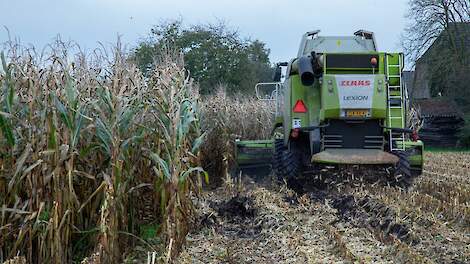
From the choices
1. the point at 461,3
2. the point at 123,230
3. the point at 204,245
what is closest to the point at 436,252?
the point at 204,245

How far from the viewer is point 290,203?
833 centimetres

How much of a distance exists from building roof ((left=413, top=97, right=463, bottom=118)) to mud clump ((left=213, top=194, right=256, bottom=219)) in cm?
2539

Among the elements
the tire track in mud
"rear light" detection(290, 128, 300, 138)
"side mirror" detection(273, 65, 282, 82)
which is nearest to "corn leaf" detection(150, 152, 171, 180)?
the tire track in mud

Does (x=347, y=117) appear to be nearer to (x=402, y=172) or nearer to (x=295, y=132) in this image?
(x=295, y=132)

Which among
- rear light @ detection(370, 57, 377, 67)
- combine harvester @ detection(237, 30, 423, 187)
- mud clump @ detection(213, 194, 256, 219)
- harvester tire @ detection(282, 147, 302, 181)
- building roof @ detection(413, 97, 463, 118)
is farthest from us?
building roof @ detection(413, 97, 463, 118)

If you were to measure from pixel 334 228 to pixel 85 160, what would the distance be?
259 cm

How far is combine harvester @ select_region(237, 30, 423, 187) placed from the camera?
28.2 feet

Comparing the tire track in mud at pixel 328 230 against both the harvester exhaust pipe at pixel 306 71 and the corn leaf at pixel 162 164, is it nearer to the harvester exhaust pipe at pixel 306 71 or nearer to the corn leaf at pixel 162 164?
the corn leaf at pixel 162 164

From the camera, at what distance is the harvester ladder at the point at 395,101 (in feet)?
29.2

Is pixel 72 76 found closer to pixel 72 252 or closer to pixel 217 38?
pixel 72 252

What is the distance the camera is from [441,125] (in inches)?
1291

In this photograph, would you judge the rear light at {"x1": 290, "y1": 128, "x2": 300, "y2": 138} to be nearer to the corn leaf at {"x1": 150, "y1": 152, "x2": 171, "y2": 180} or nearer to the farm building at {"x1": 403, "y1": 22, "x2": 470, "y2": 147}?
the corn leaf at {"x1": 150, "y1": 152, "x2": 171, "y2": 180}

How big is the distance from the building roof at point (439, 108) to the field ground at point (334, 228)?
2416cm

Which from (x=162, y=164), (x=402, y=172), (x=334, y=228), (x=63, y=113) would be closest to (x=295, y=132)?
(x=402, y=172)
